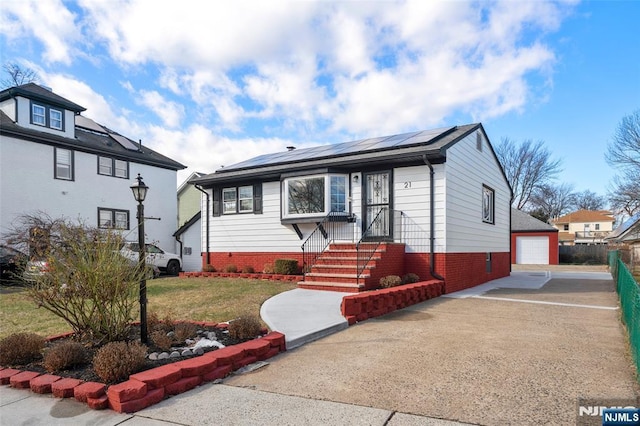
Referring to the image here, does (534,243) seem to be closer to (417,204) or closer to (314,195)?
(417,204)

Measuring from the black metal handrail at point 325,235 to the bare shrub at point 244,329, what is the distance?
610 cm

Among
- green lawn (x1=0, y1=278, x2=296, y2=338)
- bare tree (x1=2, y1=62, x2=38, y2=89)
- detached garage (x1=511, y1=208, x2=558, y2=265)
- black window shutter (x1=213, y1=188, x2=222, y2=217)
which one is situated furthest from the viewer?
bare tree (x1=2, y1=62, x2=38, y2=89)

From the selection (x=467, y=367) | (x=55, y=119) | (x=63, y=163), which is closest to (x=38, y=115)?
(x=55, y=119)

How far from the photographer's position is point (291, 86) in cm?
1208

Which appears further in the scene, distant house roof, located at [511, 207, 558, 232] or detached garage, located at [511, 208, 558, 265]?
distant house roof, located at [511, 207, 558, 232]

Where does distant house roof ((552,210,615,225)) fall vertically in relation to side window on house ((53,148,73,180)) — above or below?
below

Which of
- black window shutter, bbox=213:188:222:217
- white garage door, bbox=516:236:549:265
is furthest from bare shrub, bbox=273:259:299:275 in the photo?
white garage door, bbox=516:236:549:265

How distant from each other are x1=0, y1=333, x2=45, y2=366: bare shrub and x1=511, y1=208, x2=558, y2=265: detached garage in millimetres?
28189

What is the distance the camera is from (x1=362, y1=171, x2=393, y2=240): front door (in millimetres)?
11156

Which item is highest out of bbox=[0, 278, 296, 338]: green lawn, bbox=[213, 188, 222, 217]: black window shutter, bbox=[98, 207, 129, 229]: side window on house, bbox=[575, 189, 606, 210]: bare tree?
bbox=[575, 189, 606, 210]: bare tree

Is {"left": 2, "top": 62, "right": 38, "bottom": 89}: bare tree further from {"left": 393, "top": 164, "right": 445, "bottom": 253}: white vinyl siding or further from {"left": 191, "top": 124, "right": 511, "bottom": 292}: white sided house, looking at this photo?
{"left": 393, "top": 164, "right": 445, "bottom": 253}: white vinyl siding

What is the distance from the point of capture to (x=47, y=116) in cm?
1844

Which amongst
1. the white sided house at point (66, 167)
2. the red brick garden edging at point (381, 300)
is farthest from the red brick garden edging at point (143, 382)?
the white sided house at point (66, 167)

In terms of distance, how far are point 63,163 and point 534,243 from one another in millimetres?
28643
